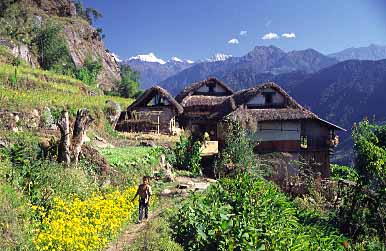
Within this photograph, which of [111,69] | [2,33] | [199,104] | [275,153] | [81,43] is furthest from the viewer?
[111,69]

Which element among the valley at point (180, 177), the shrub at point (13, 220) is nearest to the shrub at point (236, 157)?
the valley at point (180, 177)

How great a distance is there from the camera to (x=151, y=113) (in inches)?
1191

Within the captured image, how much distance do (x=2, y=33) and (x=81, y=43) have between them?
2615 centimetres

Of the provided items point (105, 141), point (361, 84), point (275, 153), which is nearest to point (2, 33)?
point (105, 141)

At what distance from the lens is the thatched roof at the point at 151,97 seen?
1209 inches

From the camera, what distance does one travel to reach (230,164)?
19812 mm

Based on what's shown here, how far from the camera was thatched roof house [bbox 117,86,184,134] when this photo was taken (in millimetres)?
28895

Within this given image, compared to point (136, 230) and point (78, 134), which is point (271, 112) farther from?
point (136, 230)

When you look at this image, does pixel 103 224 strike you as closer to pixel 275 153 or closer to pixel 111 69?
pixel 275 153

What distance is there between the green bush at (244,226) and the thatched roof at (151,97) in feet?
62.8

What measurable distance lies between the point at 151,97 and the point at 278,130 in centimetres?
1070

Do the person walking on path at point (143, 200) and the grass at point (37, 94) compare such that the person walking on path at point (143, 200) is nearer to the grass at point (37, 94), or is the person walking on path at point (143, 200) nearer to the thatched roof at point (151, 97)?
the grass at point (37, 94)

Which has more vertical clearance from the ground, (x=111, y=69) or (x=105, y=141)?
(x=111, y=69)

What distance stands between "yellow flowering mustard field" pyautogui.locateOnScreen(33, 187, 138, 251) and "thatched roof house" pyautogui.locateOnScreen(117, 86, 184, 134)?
17616mm
